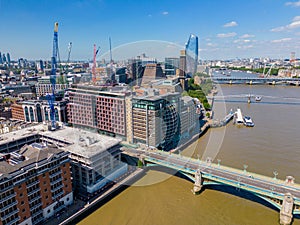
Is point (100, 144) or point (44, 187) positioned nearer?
point (44, 187)


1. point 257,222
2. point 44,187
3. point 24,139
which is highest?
point 24,139

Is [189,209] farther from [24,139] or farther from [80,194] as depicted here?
[24,139]

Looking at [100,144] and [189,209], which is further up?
[100,144]

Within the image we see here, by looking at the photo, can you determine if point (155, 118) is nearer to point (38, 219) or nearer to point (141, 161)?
point (141, 161)

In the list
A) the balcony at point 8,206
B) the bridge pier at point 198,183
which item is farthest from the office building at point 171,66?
the balcony at point 8,206

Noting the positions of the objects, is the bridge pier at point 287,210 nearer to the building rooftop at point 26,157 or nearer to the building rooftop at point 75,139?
the building rooftop at point 75,139

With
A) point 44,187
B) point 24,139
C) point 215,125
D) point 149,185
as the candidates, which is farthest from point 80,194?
point 215,125

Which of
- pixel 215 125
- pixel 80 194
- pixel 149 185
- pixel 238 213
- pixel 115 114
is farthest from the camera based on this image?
pixel 215 125

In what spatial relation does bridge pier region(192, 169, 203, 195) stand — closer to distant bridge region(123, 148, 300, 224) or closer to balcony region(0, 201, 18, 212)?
distant bridge region(123, 148, 300, 224)
